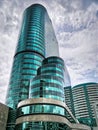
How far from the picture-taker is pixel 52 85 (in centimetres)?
6862

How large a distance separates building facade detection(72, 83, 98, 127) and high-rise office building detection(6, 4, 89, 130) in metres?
77.0

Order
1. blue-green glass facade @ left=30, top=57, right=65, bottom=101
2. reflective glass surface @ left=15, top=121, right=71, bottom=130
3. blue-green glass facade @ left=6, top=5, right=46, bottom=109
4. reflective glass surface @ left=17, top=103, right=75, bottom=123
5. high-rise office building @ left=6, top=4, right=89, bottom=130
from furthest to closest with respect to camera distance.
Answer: blue-green glass facade @ left=6, top=5, right=46, bottom=109
blue-green glass facade @ left=30, top=57, right=65, bottom=101
reflective glass surface @ left=17, top=103, right=75, bottom=123
high-rise office building @ left=6, top=4, right=89, bottom=130
reflective glass surface @ left=15, top=121, right=71, bottom=130

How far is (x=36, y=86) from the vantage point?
69.3 meters

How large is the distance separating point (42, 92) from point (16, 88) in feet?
152

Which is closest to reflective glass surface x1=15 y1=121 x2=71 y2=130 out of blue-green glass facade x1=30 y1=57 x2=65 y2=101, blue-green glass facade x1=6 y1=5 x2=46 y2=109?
blue-green glass facade x1=30 y1=57 x2=65 y2=101

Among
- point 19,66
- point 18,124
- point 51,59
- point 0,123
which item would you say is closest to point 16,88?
point 19,66

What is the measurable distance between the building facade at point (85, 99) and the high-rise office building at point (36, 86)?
77038 mm

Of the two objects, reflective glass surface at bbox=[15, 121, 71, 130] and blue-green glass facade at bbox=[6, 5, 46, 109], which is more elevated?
blue-green glass facade at bbox=[6, 5, 46, 109]

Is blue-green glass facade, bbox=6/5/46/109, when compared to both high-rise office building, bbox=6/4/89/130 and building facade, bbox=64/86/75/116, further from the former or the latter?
building facade, bbox=64/86/75/116

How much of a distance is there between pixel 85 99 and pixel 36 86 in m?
116

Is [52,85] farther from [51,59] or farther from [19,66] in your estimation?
[19,66]

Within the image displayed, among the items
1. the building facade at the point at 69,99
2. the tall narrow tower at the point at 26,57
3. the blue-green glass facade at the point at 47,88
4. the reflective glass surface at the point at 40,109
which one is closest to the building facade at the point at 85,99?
the building facade at the point at 69,99

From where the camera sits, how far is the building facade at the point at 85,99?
16288cm

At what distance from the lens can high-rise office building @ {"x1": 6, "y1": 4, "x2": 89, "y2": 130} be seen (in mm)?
54531
